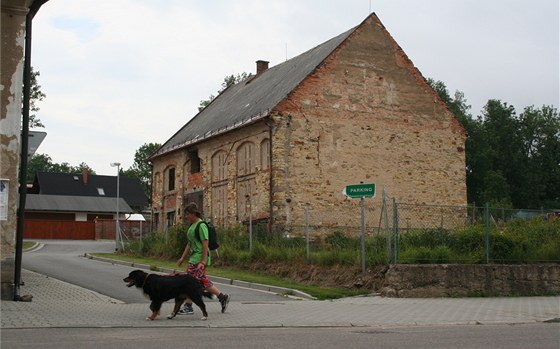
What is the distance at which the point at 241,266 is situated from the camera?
22.6 m

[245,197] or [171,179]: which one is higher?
[171,179]

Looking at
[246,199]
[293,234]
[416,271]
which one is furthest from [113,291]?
[246,199]

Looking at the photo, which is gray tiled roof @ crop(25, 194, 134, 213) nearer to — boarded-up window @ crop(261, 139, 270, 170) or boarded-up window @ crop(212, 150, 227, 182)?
boarded-up window @ crop(212, 150, 227, 182)

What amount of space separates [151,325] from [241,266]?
12181mm

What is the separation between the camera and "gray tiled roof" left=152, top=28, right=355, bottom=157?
101 ft

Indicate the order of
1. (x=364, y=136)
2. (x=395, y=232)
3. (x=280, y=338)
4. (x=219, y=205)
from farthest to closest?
(x=219, y=205)
(x=364, y=136)
(x=395, y=232)
(x=280, y=338)

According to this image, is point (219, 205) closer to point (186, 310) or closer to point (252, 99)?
point (252, 99)

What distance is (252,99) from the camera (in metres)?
34.8

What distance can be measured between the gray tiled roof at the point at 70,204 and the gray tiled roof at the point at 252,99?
26.5m

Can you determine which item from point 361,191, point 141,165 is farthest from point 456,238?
point 141,165

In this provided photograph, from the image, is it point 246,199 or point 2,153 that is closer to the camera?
point 2,153

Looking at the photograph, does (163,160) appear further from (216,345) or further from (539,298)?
(216,345)

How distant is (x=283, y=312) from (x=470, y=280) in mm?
6480

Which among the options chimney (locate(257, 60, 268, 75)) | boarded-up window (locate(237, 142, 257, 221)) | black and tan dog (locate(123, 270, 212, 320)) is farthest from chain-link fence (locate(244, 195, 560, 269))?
chimney (locate(257, 60, 268, 75))
